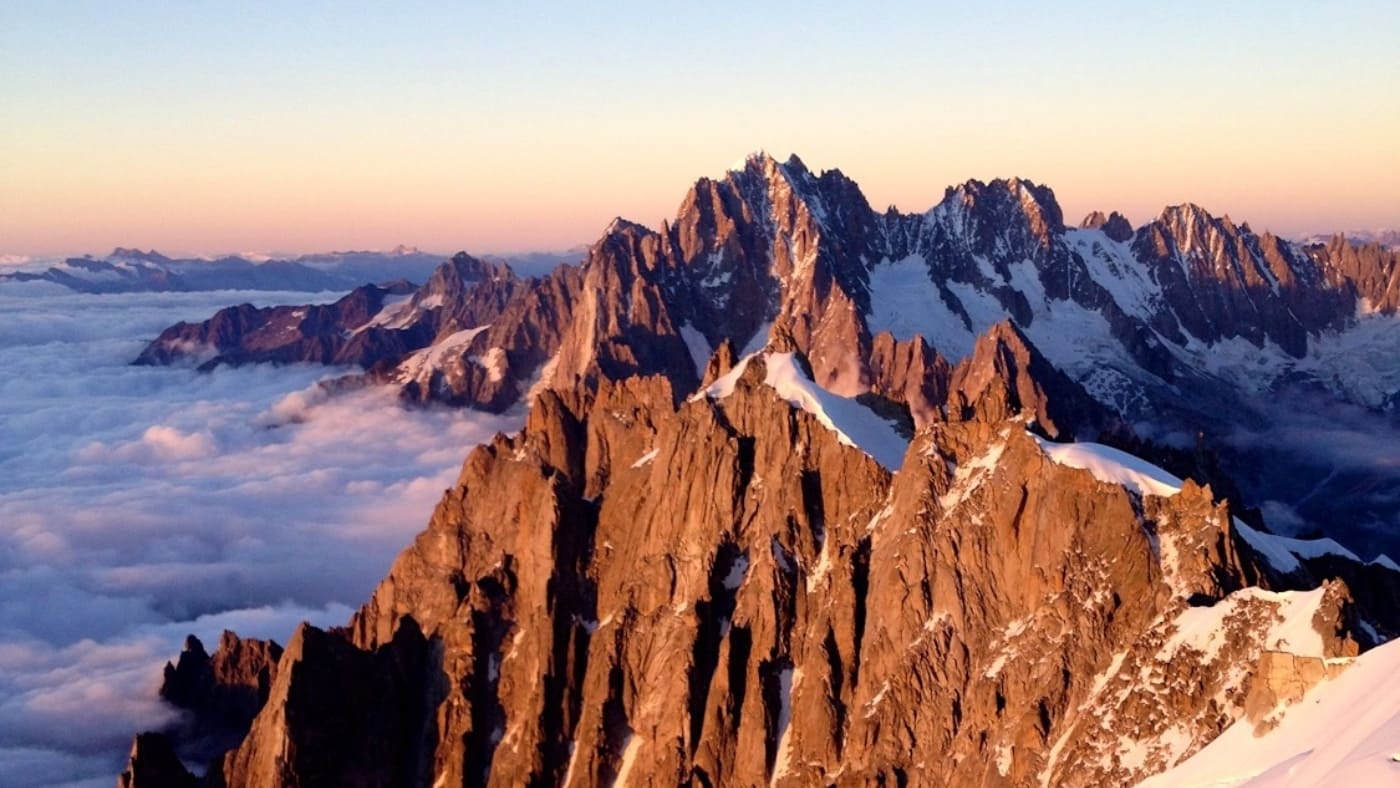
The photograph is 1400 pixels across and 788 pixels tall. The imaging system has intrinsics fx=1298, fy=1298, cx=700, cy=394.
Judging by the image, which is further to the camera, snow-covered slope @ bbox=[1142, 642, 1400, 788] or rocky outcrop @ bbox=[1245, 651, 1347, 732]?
rocky outcrop @ bbox=[1245, 651, 1347, 732]

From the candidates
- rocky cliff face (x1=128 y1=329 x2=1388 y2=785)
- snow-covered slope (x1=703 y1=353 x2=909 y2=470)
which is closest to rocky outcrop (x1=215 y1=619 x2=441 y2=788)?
rocky cliff face (x1=128 y1=329 x2=1388 y2=785)

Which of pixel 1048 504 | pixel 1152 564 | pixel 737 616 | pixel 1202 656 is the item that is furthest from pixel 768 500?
pixel 1202 656

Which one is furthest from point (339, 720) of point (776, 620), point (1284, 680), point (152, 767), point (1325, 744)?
point (1325, 744)

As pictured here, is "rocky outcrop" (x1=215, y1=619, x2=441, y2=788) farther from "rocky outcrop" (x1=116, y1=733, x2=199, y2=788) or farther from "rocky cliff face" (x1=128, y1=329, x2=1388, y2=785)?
"rocky outcrop" (x1=116, y1=733, x2=199, y2=788)

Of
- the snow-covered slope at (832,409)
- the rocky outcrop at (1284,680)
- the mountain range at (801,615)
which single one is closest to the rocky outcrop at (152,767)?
the mountain range at (801,615)

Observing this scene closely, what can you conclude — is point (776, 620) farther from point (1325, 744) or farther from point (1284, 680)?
point (1325, 744)

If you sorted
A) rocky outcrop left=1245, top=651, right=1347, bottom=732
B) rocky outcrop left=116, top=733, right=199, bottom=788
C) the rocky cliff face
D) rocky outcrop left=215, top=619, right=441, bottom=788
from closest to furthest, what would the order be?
rocky outcrop left=1245, top=651, right=1347, bottom=732 → the rocky cliff face → rocky outcrop left=215, top=619, right=441, bottom=788 → rocky outcrop left=116, top=733, right=199, bottom=788

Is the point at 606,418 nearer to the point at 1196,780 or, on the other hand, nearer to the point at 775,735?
the point at 775,735

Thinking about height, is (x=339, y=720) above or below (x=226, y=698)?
above

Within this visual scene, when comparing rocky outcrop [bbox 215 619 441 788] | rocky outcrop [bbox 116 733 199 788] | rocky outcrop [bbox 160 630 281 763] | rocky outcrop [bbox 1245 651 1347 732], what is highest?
→ rocky outcrop [bbox 1245 651 1347 732]

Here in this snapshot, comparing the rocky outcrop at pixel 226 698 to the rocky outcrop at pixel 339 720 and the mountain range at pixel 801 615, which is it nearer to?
the mountain range at pixel 801 615

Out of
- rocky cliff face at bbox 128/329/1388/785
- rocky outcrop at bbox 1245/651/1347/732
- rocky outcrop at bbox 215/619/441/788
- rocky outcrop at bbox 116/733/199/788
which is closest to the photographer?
rocky outcrop at bbox 1245/651/1347/732
